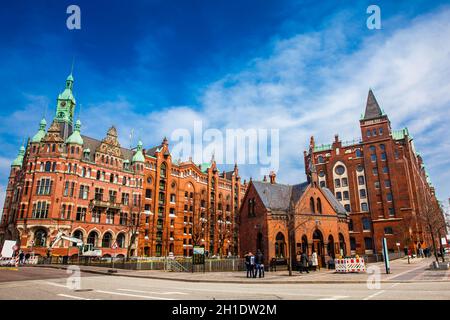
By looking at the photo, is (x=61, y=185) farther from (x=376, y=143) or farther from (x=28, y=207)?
(x=376, y=143)

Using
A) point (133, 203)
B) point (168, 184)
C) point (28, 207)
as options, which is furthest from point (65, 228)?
point (168, 184)

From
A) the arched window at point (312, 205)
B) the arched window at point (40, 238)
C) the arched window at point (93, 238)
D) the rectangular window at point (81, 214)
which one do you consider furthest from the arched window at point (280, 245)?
the arched window at point (40, 238)

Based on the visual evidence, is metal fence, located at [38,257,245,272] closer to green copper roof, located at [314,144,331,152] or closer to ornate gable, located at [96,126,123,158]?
ornate gable, located at [96,126,123,158]

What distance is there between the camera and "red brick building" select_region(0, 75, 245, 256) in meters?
53.8

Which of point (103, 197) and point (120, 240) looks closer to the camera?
point (103, 197)

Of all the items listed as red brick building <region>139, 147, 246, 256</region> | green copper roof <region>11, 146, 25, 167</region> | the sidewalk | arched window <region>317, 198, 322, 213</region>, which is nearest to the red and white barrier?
the sidewalk

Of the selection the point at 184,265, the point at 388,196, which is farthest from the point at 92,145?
the point at 388,196

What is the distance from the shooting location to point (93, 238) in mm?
57938

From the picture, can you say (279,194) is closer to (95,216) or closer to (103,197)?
(95,216)

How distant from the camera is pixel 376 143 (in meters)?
67.5

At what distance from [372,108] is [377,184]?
688 inches
